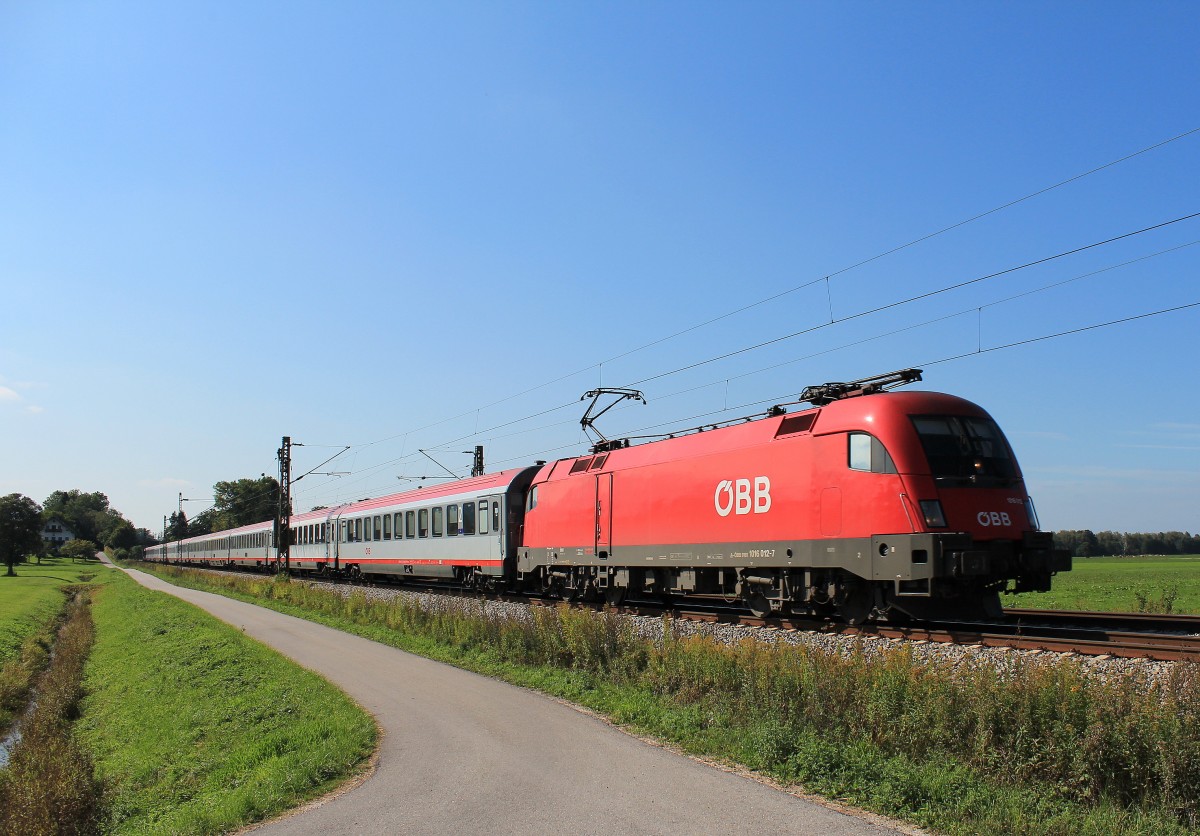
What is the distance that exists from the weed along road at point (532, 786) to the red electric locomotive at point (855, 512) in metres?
5.49

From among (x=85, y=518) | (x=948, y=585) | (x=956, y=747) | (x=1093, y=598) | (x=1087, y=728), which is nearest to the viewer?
(x=1087, y=728)

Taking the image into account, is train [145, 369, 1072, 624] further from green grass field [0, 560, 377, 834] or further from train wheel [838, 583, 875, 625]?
green grass field [0, 560, 377, 834]

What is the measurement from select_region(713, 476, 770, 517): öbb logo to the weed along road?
5915 millimetres

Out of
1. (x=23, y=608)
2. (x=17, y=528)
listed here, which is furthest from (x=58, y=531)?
(x=23, y=608)

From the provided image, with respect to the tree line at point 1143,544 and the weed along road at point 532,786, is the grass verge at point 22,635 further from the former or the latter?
the tree line at point 1143,544

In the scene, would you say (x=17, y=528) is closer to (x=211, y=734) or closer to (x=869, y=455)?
(x=211, y=734)

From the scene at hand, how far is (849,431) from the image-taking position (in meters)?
14.2

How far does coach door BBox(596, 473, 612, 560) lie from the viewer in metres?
21.0

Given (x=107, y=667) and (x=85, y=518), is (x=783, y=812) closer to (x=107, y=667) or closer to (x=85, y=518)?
(x=107, y=667)

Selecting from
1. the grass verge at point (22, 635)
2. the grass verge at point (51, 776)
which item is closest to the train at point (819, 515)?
the grass verge at point (51, 776)

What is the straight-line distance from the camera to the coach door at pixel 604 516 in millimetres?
20984

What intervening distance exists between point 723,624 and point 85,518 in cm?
21102

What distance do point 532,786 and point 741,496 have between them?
9.50 meters

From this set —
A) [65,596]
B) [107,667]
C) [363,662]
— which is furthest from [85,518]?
[363,662]
